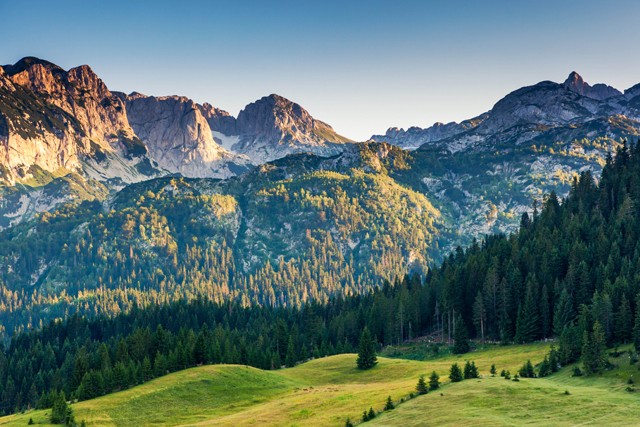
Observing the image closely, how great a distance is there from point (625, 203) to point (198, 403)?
140 metres

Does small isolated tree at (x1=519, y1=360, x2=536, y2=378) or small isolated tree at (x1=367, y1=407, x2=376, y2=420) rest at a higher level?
small isolated tree at (x1=519, y1=360, x2=536, y2=378)

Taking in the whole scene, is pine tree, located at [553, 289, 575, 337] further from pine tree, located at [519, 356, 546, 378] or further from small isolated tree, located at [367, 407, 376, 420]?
small isolated tree, located at [367, 407, 376, 420]

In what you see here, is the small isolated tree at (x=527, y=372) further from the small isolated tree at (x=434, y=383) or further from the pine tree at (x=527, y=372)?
the small isolated tree at (x=434, y=383)

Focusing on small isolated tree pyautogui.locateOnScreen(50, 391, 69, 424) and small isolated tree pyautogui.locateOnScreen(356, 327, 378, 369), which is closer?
small isolated tree pyautogui.locateOnScreen(50, 391, 69, 424)

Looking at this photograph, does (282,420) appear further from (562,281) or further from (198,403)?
(562,281)

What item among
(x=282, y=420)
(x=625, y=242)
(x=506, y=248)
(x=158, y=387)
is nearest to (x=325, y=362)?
(x=158, y=387)

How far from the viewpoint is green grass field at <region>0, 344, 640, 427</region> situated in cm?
5900

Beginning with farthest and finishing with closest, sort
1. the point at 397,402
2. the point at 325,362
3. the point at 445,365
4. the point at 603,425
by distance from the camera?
the point at 325,362 → the point at 445,365 → the point at 397,402 → the point at 603,425

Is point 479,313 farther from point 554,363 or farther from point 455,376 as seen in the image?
point 455,376

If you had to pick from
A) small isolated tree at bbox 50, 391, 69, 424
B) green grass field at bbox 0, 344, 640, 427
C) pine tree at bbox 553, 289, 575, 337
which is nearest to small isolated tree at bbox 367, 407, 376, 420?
green grass field at bbox 0, 344, 640, 427

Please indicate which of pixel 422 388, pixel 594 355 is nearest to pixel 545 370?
pixel 594 355

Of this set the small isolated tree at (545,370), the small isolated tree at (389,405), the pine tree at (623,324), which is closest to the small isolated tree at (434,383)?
the small isolated tree at (389,405)

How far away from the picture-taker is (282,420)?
7788 cm

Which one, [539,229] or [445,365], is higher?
[539,229]
